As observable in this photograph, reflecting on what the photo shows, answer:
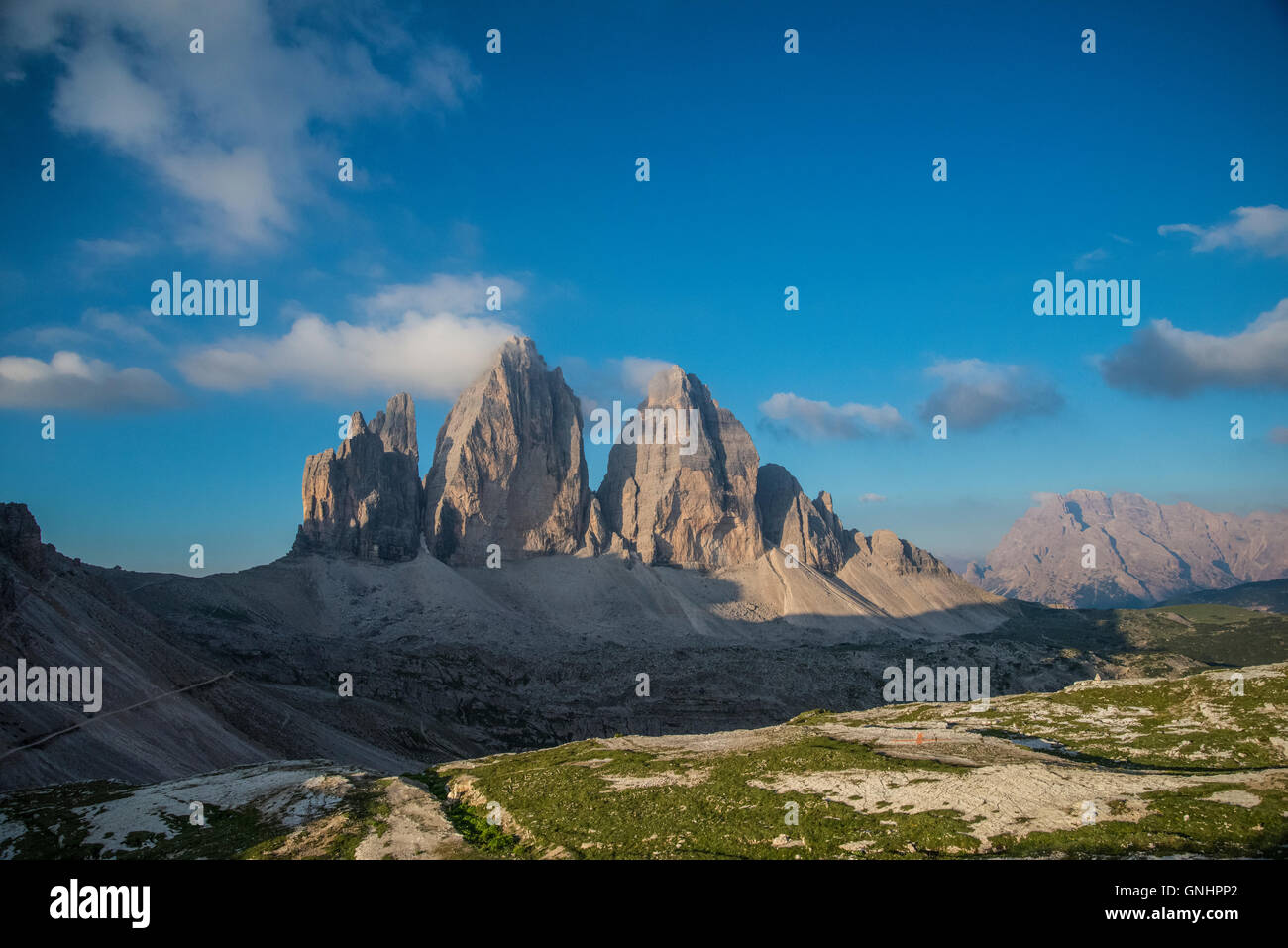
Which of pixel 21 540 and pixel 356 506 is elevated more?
pixel 356 506

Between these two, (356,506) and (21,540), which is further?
(356,506)

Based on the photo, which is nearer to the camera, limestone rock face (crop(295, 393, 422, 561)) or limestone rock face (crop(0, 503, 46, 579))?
limestone rock face (crop(0, 503, 46, 579))

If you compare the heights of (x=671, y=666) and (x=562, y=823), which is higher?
(x=562, y=823)

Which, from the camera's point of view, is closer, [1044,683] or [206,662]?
[206,662]

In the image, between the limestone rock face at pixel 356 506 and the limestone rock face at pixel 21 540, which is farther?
the limestone rock face at pixel 356 506
